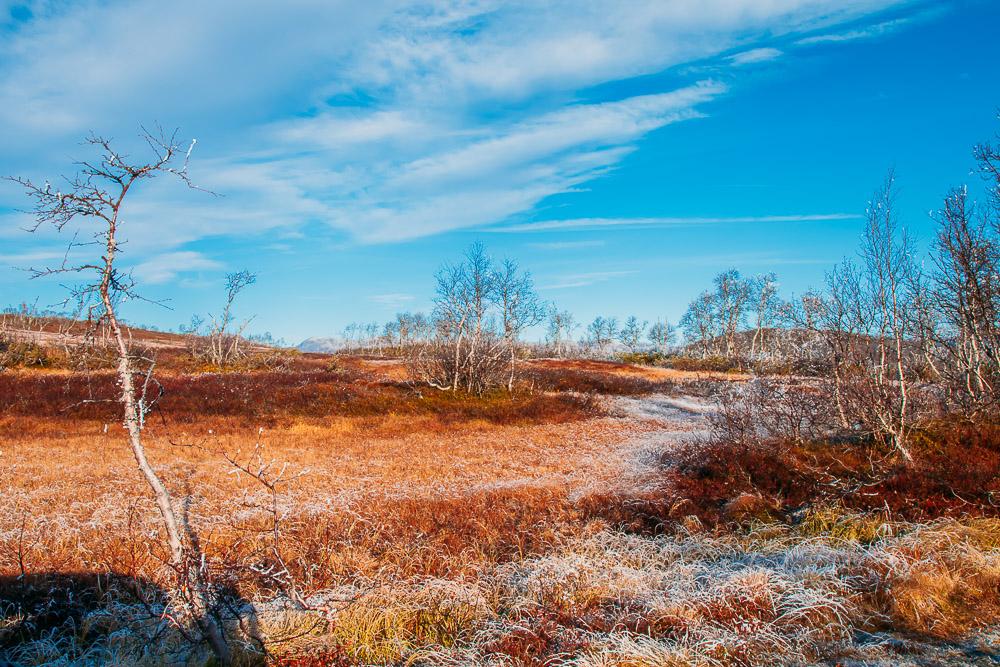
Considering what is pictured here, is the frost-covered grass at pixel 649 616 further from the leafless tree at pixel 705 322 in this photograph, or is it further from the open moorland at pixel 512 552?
the leafless tree at pixel 705 322

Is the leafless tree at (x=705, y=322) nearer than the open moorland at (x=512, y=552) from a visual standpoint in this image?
No

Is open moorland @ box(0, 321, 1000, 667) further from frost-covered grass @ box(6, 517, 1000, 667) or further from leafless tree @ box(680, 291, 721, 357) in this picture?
leafless tree @ box(680, 291, 721, 357)

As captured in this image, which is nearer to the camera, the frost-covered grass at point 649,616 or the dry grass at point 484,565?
the frost-covered grass at point 649,616

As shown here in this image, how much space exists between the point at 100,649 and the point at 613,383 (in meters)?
27.4

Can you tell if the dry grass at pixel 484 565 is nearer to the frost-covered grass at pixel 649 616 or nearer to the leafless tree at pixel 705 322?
the frost-covered grass at pixel 649 616

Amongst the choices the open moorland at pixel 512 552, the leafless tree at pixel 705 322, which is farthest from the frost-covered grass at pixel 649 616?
the leafless tree at pixel 705 322

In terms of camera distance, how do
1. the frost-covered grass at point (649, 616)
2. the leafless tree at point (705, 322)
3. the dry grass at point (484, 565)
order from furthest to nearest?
1. the leafless tree at point (705, 322)
2. the dry grass at point (484, 565)
3. the frost-covered grass at point (649, 616)

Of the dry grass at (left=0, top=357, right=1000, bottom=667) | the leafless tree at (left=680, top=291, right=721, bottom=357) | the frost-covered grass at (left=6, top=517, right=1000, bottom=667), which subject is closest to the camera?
the frost-covered grass at (left=6, top=517, right=1000, bottom=667)

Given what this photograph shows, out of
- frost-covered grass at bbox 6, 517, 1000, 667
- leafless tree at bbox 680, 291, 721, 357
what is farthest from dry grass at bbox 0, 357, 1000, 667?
leafless tree at bbox 680, 291, 721, 357

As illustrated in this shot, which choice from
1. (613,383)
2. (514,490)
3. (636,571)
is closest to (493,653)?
(636,571)

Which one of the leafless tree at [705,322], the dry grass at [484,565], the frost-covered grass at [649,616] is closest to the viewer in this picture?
the frost-covered grass at [649,616]

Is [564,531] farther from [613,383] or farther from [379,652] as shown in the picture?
[613,383]

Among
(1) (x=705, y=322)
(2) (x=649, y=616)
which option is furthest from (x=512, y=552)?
(1) (x=705, y=322)

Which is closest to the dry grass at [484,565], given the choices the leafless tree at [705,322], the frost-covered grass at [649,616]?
the frost-covered grass at [649,616]
